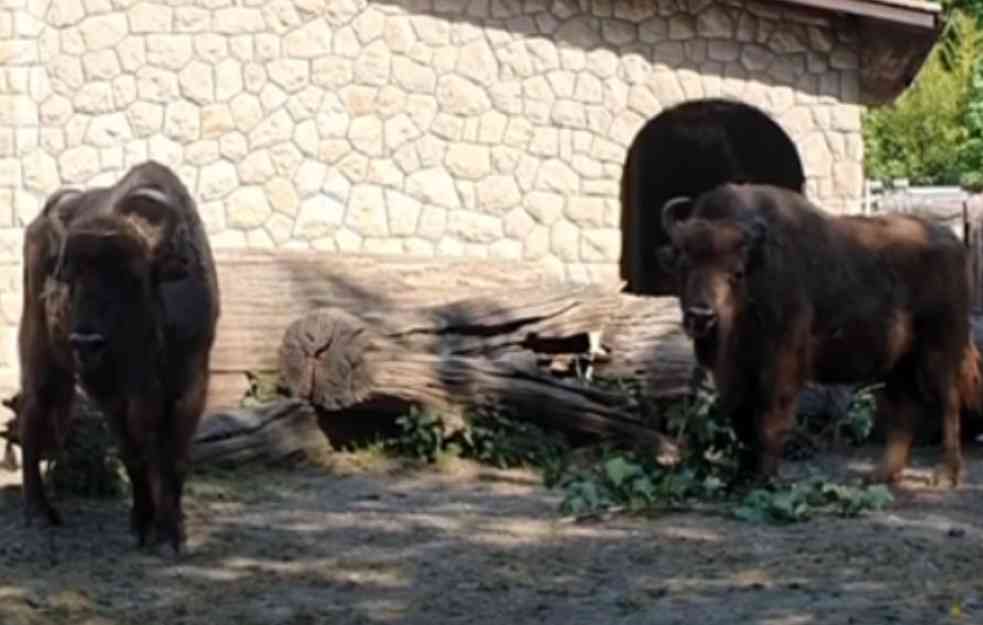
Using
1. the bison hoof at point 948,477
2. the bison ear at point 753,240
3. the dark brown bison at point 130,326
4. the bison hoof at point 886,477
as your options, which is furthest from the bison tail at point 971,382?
the dark brown bison at point 130,326

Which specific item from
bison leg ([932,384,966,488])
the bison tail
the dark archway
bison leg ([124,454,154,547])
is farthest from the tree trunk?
the dark archway

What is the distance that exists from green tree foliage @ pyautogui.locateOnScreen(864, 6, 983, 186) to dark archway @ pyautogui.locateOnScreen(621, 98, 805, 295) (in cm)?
768

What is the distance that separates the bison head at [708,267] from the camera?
10.3 meters

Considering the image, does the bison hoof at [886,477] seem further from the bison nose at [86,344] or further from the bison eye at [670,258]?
the bison nose at [86,344]

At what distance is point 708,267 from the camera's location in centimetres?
1037

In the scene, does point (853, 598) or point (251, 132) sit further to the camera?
point (251, 132)

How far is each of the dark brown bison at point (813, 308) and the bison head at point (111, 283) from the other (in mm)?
2706

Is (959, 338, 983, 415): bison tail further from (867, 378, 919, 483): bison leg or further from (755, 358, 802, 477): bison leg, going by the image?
(755, 358, 802, 477): bison leg

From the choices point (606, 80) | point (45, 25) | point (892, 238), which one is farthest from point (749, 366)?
point (45, 25)

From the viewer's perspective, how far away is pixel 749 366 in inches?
432

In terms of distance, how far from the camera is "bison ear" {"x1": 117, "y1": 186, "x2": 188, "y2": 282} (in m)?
9.06

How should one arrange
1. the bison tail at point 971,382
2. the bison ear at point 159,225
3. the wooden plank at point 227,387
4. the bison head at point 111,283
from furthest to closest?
the wooden plank at point 227,387
the bison tail at point 971,382
the bison ear at point 159,225
the bison head at point 111,283

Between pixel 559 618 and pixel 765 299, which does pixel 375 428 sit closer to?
pixel 765 299

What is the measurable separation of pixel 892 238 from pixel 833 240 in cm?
61
